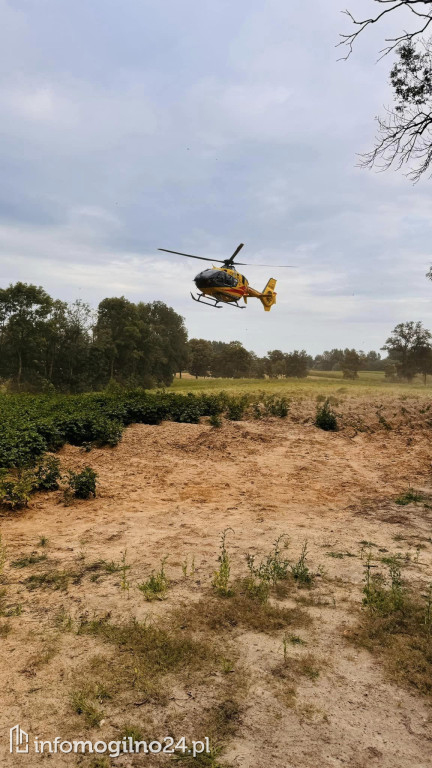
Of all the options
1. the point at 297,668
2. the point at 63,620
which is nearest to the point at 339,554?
the point at 297,668

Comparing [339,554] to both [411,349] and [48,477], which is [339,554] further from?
[411,349]

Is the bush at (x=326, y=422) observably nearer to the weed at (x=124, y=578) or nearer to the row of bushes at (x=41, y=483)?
the row of bushes at (x=41, y=483)

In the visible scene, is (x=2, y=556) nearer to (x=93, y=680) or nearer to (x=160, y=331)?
(x=93, y=680)

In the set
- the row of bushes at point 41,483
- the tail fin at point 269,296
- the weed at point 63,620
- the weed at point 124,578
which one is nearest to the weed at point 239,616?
the weed at point 124,578

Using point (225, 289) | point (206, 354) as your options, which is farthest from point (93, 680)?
point (206, 354)

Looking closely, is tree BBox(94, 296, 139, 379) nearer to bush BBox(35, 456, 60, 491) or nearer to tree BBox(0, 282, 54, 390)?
tree BBox(0, 282, 54, 390)

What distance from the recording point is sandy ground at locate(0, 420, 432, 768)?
2.86 m

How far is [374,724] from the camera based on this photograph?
2.93m

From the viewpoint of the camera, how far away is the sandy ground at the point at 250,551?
286 centimetres

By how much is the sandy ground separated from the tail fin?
19.7m

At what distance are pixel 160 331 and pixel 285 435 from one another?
164 ft

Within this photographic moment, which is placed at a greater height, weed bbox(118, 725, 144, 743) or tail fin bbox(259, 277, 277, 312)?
tail fin bbox(259, 277, 277, 312)

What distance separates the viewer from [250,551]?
5887 millimetres

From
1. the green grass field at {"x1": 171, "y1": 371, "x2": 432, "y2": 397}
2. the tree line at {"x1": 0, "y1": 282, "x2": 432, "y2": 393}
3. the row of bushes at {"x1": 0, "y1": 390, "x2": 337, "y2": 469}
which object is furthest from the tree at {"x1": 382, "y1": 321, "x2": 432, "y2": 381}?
the row of bushes at {"x1": 0, "y1": 390, "x2": 337, "y2": 469}
